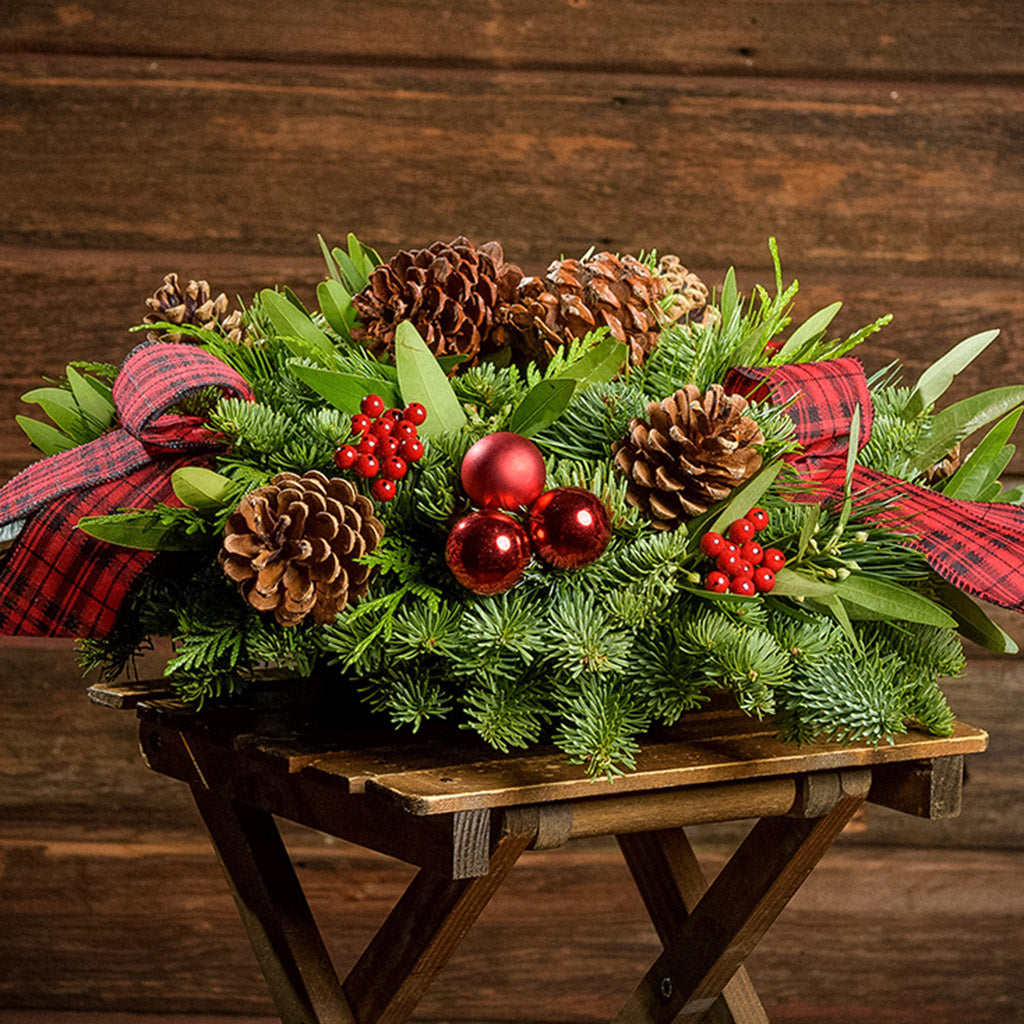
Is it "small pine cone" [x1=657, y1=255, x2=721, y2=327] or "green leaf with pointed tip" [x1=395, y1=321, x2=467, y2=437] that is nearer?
"green leaf with pointed tip" [x1=395, y1=321, x2=467, y2=437]

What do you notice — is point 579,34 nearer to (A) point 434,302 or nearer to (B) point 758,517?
(A) point 434,302

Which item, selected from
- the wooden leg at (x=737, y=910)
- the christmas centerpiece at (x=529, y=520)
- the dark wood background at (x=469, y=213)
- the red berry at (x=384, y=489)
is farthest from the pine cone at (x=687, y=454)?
the dark wood background at (x=469, y=213)

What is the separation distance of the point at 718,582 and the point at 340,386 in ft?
0.62

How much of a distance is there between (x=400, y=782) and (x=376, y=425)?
0.50ft

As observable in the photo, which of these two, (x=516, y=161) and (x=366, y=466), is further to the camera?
(x=516, y=161)

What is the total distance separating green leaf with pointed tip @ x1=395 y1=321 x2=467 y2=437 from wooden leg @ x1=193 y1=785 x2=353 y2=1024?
0.98ft

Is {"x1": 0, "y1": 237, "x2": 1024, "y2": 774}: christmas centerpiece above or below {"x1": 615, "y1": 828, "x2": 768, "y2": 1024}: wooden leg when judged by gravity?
above

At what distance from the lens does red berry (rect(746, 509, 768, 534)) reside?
550mm

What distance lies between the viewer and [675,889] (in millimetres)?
845

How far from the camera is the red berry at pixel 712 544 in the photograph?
536 mm

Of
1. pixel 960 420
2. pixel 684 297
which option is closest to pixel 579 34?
pixel 684 297

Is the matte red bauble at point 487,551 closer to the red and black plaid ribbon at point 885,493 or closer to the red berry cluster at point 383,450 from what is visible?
the red berry cluster at point 383,450

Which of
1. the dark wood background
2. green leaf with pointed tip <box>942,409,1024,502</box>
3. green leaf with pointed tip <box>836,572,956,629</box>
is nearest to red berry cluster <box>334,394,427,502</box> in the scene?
green leaf with pointed tip <box>836,572,956,629</box>

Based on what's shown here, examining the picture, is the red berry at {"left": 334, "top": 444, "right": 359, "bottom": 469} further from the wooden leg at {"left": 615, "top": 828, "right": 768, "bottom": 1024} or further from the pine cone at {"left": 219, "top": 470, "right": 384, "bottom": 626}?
the wooden leg at {"left": 615, "top": 828, "right": 768, "bottom": 1024}
